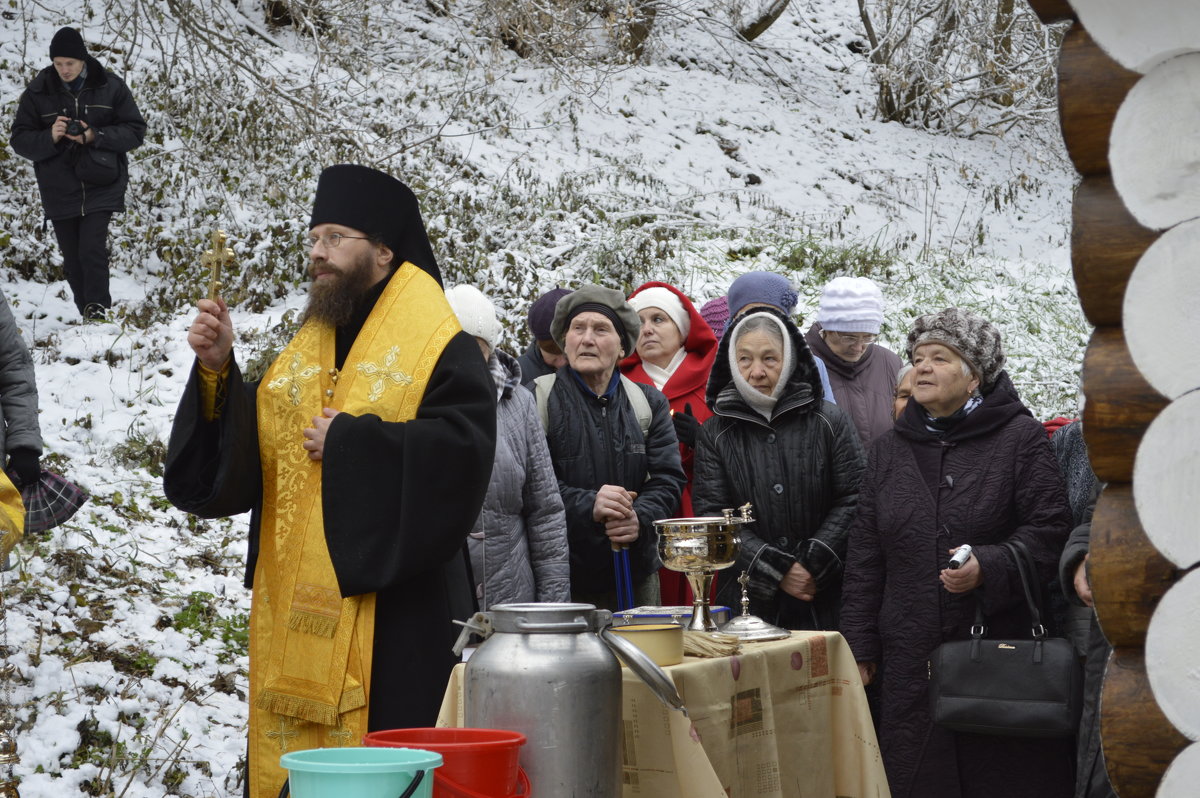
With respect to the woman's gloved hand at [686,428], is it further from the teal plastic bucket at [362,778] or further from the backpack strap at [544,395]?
the teal plastic bucket at [362,778]

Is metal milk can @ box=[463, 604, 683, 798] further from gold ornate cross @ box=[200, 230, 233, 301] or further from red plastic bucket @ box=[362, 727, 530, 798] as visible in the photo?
gold ornate cross @ box=[200, 230, 233, 301]

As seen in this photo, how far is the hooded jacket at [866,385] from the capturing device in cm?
584

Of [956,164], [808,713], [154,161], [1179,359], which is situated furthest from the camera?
[956,164]

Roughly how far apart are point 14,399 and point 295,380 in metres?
1.55

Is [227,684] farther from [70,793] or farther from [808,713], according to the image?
[808,713]

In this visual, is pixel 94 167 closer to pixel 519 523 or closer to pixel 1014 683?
pixel 519 523

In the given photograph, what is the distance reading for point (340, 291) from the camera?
3.93m

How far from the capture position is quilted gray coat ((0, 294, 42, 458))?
A: 4.79m

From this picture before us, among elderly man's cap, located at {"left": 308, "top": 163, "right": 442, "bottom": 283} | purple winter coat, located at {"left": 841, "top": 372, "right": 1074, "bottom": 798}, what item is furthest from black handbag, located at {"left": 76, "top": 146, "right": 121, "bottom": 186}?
purple winter coat, located at {"left": 841, "top": 372, "right": 1074, "bottom": 798}

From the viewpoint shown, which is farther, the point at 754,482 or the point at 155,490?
the point at 155,490

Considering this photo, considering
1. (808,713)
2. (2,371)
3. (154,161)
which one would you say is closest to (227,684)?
(2,371)

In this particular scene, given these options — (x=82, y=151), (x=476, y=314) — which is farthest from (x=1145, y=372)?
(x=82, y=151)

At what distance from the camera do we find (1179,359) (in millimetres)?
2471

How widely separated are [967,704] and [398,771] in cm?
260
